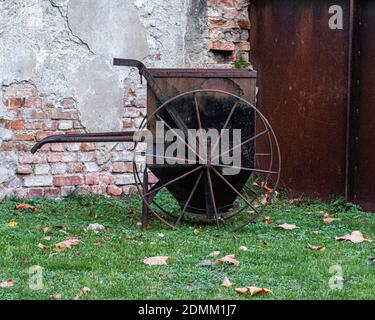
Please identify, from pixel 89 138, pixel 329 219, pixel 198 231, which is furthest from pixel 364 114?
pixel 89 138

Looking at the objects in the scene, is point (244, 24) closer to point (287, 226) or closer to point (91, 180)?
point (91, 180)

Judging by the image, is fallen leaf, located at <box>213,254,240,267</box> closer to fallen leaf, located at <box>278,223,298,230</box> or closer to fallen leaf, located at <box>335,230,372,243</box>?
fallen leaf, located at <box>335,230,372,243</box>

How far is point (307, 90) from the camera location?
8.29m

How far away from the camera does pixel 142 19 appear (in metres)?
8.47

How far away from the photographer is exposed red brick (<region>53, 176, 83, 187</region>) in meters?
8.24

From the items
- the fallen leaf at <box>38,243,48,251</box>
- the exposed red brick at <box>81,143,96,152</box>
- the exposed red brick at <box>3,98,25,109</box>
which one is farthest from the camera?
the exposed red brick at <box>81,143,96,152</box>

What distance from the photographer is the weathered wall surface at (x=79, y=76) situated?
800 cm

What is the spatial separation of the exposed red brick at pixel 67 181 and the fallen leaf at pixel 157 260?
2912 mm

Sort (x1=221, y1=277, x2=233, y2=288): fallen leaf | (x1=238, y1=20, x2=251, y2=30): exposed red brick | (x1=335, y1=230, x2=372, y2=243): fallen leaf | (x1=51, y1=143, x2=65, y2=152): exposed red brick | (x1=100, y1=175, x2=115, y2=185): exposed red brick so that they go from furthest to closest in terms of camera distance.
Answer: (x1=238, y1=20, x2=251, y2=30): exposed red brick
(x1=100, y1=175, x2=115, y2=185): exposed red brick
(x1=51, y1=143, x2=65, y2=152): exposed red brick
(x1=335, y1=230, x2=372, y2=243): fallen leaf
(x1=221, y1=277, x2=233, y2=288): fallen leaf

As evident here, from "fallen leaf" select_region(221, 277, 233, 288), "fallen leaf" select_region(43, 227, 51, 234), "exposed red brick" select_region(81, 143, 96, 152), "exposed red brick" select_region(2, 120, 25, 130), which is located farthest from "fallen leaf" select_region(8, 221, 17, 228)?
"fallen leaf" select_region(221, 277, 233, 288)

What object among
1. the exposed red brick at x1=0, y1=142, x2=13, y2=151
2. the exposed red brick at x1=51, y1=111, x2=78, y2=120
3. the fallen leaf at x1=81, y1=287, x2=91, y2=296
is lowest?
the fallen leaf at x1=81, y1=287, x2=91, y2=296

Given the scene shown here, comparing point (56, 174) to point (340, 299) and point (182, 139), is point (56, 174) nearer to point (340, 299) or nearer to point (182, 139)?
point (182, 139)

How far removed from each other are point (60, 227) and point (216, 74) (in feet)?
5.59

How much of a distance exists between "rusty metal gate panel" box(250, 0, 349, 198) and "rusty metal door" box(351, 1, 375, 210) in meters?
0.14
